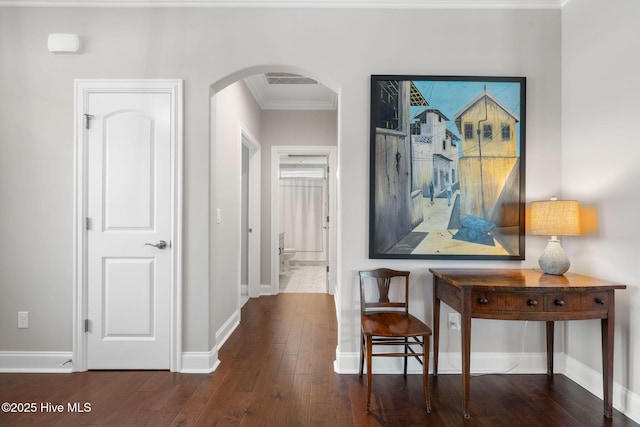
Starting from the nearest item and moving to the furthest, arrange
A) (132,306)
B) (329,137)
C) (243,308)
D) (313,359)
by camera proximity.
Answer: (132,306), (313,359), (243,308), (329,137)

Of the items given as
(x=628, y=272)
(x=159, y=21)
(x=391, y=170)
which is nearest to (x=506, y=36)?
(x=391, y=170)

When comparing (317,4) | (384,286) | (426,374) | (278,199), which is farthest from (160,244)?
(278,199)

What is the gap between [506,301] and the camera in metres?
1.87

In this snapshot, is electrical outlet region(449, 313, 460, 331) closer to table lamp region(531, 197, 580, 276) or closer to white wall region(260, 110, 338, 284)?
table lamp region(531, 197, 580, 276)

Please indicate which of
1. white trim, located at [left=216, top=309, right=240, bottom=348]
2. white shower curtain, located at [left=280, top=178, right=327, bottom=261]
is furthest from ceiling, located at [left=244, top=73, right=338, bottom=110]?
white shower curtain, located at [left=280, top=178, right=327, bottom=261]

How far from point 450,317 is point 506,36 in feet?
7.14

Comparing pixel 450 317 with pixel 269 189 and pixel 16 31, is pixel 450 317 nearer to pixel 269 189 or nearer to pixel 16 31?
pixel 269 189

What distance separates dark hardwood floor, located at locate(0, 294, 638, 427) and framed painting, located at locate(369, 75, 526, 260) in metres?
0.92

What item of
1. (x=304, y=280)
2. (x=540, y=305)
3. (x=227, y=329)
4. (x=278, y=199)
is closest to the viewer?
(x=540, y=305)

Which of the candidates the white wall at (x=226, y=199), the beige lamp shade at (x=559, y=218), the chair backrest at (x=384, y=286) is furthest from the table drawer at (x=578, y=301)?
the white wall at (x=226, y=199)

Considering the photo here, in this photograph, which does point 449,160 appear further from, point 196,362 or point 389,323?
point 196,362

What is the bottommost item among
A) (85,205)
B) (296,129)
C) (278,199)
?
(85,205)

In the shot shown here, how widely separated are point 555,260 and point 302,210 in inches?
241

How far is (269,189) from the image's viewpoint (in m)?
4.53
